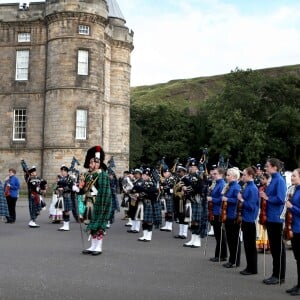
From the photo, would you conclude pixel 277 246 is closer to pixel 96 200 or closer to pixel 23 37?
pixel 96 200

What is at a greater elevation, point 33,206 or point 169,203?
point 169,203

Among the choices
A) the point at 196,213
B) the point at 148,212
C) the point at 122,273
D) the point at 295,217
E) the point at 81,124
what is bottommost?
the point at 122,273

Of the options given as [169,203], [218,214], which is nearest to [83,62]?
[169,203]

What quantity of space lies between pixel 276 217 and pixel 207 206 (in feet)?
12.4

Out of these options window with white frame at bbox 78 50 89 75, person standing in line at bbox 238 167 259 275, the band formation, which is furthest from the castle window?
person standing in line at bbox 238 167 259 275

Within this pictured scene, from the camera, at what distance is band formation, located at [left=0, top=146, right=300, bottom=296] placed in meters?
8.05

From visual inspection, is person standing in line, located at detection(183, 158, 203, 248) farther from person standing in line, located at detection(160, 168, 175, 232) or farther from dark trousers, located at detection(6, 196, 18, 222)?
dark trousers, located at detection(6, 196, 18, 222)

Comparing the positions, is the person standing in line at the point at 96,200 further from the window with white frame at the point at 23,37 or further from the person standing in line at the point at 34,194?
the window with white frame at the point at 23,37

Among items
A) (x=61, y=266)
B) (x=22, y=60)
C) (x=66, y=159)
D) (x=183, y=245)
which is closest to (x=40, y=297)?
(x=61, y=266)

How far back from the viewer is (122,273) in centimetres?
856

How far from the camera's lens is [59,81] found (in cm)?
3356

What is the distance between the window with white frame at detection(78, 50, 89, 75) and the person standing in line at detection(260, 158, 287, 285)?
26.9 metres

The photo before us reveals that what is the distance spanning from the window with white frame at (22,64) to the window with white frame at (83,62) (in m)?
4.87

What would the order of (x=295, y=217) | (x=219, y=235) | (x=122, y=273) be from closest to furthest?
(x=295, y=217) → (x=122, y=273) → (x=219, y=235)
